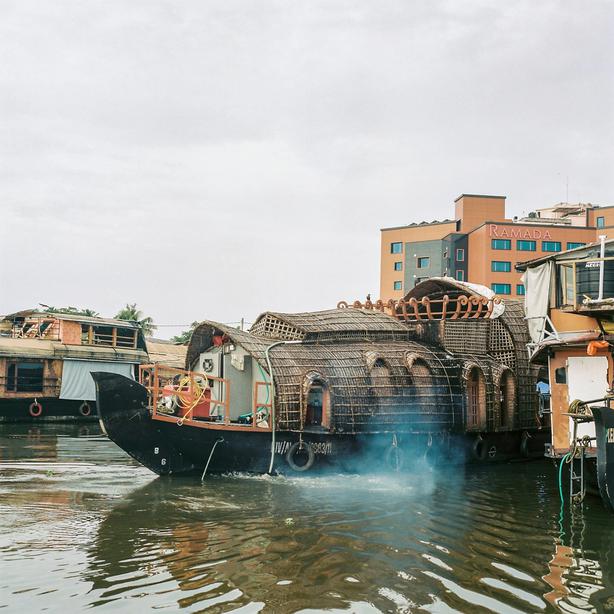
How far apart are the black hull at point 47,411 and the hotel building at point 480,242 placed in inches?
842

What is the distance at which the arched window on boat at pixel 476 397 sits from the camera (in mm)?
13742

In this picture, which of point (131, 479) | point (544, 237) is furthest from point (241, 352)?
point (544, 237)

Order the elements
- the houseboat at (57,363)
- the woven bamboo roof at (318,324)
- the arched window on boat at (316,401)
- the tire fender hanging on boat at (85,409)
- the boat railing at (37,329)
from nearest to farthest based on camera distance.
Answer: the arched window on boat at (316,401) → the woven bamboo roof at (318,324) → the houseboat at (57,363) → the tire fender hanging on boat at (85,409) → the boat railing at (37,329)

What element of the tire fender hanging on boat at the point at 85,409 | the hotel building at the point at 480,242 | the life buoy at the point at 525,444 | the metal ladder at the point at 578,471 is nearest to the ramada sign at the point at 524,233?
the hotel building at the point at 480,242

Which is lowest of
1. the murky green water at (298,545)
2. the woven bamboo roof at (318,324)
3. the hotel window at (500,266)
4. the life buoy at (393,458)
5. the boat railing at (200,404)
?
the murky green water at (298,545)

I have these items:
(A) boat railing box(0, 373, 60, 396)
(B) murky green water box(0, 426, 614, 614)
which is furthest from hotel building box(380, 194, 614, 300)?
(B) murky green water box(0, 426, 614, 614)

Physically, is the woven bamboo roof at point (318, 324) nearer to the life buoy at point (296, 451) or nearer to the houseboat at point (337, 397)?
the houseboat at point (337, 397)

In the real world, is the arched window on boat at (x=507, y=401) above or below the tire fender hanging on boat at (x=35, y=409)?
above

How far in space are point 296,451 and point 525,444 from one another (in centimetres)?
568

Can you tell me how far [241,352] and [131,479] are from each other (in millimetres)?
3113

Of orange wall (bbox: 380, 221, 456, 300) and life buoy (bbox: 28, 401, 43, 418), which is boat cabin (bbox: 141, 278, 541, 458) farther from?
orange wall (bbox: 380, 221, 456, 300)

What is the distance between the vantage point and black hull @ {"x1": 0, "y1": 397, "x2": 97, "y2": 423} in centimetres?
2325

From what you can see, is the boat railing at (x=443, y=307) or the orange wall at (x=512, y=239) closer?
the boat railing at (x=443, y=307)

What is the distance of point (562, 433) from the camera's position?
440 inches
